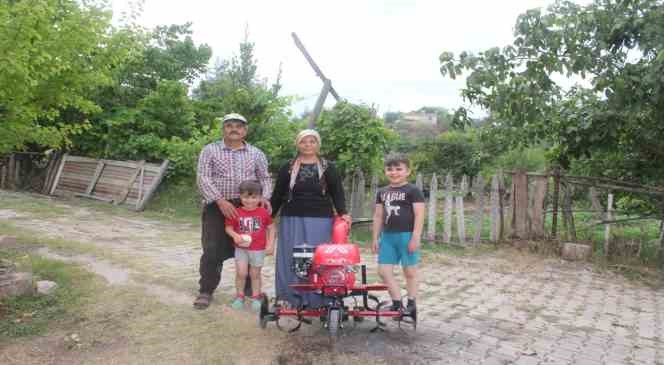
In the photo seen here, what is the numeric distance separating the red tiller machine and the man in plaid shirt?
682mm

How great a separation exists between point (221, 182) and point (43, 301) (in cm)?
183

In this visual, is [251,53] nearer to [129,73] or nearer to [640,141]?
[129,73]

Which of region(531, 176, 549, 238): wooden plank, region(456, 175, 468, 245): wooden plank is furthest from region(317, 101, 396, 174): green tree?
region(531, 176, 549, 238): wooden plank

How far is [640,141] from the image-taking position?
7.51m

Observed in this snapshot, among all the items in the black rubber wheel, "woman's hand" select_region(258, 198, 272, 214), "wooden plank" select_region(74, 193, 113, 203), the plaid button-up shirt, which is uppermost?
the plaid button-up shirt

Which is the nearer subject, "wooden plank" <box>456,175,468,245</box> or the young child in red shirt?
the young child in red shirt

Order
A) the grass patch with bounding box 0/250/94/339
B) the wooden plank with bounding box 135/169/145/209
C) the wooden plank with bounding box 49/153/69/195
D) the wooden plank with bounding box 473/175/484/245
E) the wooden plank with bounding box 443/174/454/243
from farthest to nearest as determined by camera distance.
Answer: the wooden plank with bounding box 49/153/69/195
the wooden plank with bounding box 135/169/145/209
the wooden plank with bounding box 443/174/454/243
the wooden plank with bounding box 473/175/484/245
the grass patch with bounding box 0/250/94/339

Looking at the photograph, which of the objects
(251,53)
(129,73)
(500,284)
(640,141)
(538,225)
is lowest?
(500,284)

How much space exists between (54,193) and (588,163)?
12.1 metres

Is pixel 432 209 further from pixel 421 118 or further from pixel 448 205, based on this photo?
pixel 421 118

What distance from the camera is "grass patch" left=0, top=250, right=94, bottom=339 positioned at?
397 centimetres

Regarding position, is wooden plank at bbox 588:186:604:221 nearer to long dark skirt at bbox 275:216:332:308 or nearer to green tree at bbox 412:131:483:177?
long dark skirt at bbox 275:216:332:308

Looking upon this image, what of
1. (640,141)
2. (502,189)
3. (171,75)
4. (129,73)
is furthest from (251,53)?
(640,141)

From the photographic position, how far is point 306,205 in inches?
163
